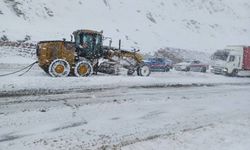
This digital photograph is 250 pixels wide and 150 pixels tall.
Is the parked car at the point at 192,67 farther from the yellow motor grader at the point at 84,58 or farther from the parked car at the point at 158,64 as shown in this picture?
the yellow motor grader at the point at 84,58

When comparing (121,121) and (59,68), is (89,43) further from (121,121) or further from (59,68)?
(121,121)

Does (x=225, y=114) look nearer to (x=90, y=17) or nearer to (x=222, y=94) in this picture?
(x=222, y=94)

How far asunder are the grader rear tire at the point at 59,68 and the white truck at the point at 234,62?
16.6 m

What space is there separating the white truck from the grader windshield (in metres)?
14.0

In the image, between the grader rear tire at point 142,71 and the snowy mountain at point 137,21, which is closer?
the grader rear tire at point 142,71

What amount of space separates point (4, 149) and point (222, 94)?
12.4m

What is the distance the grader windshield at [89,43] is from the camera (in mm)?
21828

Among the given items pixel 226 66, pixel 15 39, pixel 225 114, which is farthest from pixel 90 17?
pixel 225 114

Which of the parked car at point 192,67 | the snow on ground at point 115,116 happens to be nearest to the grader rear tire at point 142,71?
the snow on ground at point 115,116

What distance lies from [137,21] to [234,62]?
65.9ft

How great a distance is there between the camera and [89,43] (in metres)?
22.0

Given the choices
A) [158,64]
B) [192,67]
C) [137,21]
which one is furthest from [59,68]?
[137,21]

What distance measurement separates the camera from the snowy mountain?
37.4 meters

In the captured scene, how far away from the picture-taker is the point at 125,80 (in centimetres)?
2048
